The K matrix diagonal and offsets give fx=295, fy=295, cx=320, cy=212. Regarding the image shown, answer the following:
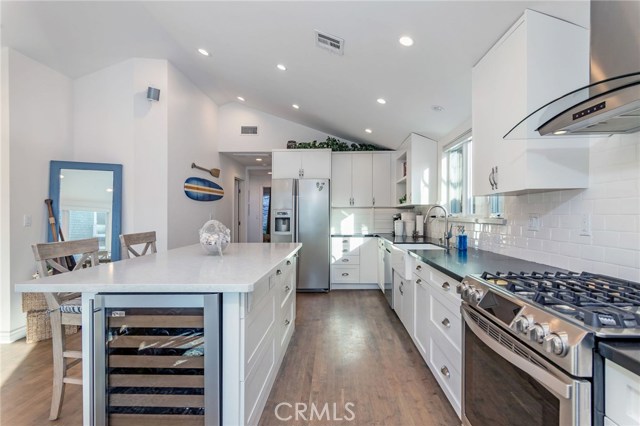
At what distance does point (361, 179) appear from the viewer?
16.7 feet

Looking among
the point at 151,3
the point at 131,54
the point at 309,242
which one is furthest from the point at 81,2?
the point at 309,242

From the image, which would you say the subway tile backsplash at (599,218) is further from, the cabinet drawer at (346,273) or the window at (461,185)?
the cabinet drawer at (346,273)

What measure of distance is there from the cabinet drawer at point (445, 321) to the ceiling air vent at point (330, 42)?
212cm

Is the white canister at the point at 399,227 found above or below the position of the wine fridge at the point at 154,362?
above

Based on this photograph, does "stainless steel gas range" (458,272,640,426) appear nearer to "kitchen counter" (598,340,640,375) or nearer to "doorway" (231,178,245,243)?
"kitchen counter" (598,340,640,375)

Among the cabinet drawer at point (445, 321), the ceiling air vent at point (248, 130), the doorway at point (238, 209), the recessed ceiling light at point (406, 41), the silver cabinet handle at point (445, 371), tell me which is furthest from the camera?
the doorway at point (238, 209)

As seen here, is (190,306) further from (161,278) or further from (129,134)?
(129,134)

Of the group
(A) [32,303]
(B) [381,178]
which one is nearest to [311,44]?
(B) [381,178]

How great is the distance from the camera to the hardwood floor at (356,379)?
1816 mm

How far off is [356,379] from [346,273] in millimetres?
2629

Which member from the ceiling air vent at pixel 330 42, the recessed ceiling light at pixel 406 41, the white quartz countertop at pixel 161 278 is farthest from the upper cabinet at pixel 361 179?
the white quartz countertop at pixel 161 278

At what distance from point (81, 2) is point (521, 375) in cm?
422

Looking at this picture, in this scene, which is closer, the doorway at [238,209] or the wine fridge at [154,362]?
the wine fridge at [154,362]

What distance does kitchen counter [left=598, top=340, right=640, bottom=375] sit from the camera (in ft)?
2.24
